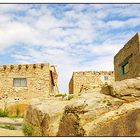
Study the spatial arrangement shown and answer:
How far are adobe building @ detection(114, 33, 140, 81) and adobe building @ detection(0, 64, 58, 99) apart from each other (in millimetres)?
6790

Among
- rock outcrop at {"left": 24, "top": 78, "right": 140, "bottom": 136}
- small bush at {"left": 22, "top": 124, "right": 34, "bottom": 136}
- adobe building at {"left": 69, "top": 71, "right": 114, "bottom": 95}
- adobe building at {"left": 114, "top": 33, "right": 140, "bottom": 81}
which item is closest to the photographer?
rock outcrop at {"left": 24, "top": 78, "right": 140, "bottom": 136}

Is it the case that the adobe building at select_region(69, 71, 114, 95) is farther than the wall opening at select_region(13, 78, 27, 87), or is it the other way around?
the adobe building at select_region(69, 71, 114, 95)

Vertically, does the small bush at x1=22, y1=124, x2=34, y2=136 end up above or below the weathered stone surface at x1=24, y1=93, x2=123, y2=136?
below

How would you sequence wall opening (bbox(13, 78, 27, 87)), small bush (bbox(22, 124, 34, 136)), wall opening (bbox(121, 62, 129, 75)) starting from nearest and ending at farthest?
small bush (bbox(22, 124, 34, 136)) < wall opening (bbox(121, 62, 129, 75)) < wall opening (bbox(13, 78, 27, 87))

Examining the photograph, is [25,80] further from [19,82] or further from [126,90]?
[126,90]

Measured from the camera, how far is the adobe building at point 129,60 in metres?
20.0

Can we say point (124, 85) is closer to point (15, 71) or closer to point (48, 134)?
point (48, 134)

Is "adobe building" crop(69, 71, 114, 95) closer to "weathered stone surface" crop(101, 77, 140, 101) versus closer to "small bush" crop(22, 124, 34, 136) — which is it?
"small bush" crop(22, 124, 34, 136)

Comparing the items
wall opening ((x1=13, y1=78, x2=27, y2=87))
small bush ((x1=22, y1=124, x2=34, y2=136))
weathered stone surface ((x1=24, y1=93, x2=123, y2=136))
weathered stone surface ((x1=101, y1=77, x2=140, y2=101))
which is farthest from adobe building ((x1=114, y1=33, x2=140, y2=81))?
wall opening ((x1=13, y1=78, x2=27, y2=87))

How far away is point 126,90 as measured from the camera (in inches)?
484

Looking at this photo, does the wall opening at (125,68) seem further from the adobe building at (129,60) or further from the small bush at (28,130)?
the small bush at (28,130)

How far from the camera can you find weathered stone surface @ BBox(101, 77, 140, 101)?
1209 centimetres

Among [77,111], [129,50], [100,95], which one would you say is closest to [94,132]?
[77,111]

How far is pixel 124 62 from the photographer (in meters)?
22.4
